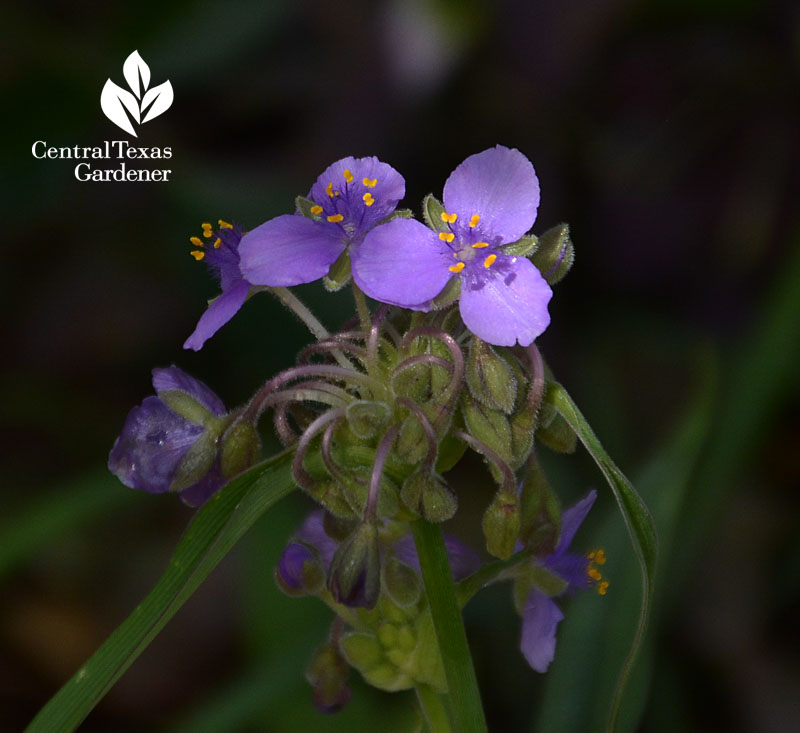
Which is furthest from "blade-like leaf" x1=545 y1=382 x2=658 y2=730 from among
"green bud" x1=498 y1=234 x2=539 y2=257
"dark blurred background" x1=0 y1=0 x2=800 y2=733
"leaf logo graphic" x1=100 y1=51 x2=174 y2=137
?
"leaf logo graphic" x1=100 y1=51 x2=174 y2=137

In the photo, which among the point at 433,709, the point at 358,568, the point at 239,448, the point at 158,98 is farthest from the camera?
the point at 158,98

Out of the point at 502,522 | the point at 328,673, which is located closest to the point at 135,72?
the point at 328,673

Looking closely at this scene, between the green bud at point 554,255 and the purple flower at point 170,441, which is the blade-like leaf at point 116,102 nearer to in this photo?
the purple flower at point 170,441

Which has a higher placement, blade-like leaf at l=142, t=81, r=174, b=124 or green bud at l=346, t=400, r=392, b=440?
blade-like leaf at l=142, t=81, r=174, b=124

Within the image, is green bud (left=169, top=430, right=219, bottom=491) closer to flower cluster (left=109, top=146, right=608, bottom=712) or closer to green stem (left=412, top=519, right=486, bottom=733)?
flower cluster (left=109, top=146, right=608, bottom=712)

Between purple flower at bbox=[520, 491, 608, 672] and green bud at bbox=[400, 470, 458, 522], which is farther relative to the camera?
purple flower at bbox=[520, 491, 608, 672]

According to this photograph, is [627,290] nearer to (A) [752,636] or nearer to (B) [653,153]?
(B) [653,153]

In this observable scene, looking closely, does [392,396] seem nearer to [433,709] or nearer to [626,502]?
[626,502]

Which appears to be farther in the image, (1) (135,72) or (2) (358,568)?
(1) (135,72)
